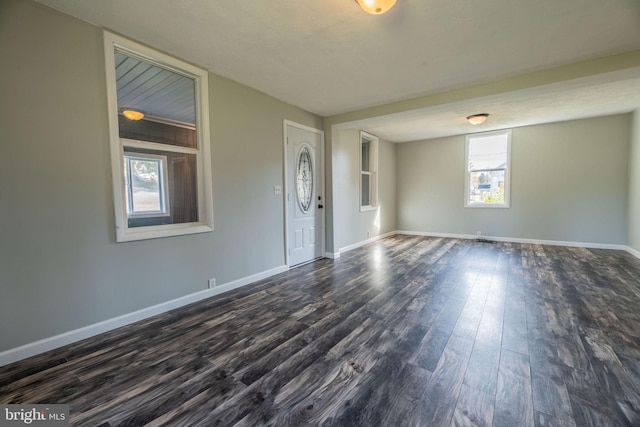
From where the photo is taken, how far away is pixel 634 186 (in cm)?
477

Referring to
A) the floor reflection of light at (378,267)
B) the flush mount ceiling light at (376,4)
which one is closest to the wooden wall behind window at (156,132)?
the flush mount ceiling light at (376,4)

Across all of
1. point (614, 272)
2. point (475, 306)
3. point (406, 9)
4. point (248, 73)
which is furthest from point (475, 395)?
point (614, 272)

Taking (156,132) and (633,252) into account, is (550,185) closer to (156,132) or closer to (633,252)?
(633,252)

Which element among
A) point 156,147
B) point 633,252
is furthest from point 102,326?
point 633,252

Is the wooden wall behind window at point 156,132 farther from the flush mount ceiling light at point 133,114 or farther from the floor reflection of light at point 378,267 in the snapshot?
the floor reflection of light at point 378,267

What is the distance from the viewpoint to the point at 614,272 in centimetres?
387

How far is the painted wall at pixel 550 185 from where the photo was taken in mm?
5234

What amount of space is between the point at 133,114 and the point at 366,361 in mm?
3158

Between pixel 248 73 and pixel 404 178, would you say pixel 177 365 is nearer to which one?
pixel 248 73

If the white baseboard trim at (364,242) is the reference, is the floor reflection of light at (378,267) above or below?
below

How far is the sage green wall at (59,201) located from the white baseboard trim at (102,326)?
5cm

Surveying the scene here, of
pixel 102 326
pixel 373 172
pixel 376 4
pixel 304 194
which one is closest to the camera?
pixel 376 4

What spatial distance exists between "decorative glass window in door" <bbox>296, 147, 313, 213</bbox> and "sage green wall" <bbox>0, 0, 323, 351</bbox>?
2.07m

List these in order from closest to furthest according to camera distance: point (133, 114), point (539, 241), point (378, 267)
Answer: point (133, 114), point (378, 267), point (539, 241)
